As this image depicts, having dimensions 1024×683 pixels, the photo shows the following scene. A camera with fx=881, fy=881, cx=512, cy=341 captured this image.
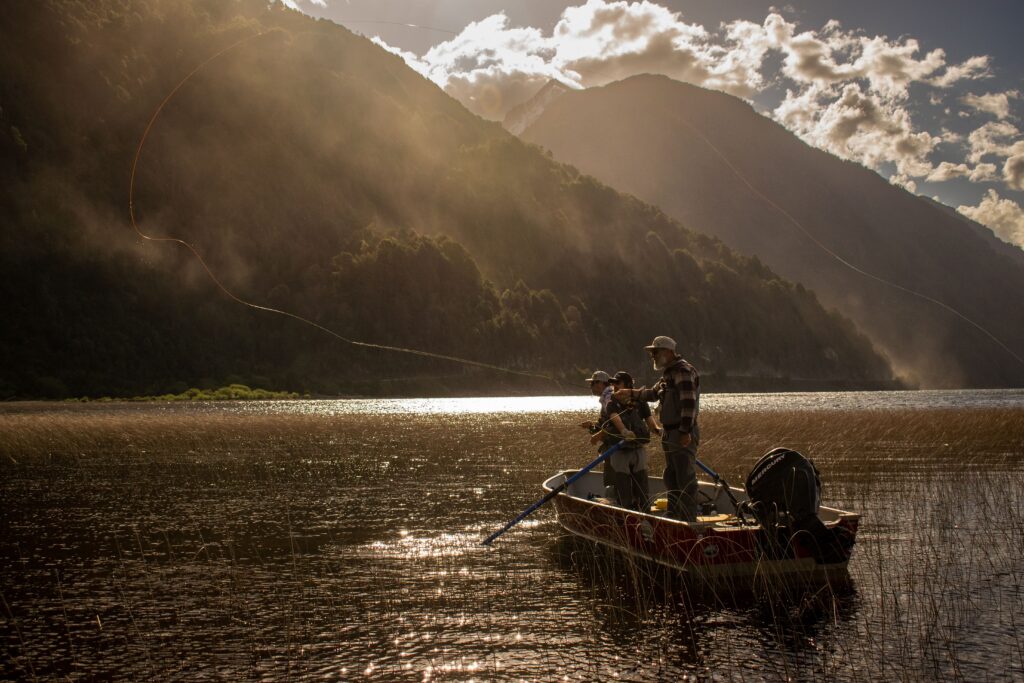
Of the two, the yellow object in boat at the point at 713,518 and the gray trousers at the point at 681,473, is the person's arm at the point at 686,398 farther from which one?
the yellow object in boat at the point at 713,518

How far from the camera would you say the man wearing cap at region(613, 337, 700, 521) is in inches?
527

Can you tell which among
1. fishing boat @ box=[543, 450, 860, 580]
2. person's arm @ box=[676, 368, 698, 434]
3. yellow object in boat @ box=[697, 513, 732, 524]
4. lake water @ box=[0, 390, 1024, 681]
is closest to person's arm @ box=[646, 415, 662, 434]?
person's arm @ box=[676, 368, 698, 434]

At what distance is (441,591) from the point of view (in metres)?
13.0

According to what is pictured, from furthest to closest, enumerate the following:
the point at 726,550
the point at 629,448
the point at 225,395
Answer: the point at 225,395 → the point at 629,448 → the point at 726,550

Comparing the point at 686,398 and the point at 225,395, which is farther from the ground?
the point at 686,398

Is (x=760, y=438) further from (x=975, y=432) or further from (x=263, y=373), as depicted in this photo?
(x=263, y=373)

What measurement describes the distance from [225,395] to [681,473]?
136 meters

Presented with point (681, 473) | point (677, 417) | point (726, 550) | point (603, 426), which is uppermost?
point (677, 417)

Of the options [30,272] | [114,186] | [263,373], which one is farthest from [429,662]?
[114,186]

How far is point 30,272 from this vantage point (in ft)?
518

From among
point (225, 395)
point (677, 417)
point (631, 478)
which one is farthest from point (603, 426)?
point (225, 395)

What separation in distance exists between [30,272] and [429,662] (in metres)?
171

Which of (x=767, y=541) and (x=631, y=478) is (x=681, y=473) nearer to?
(x=767, y=541)

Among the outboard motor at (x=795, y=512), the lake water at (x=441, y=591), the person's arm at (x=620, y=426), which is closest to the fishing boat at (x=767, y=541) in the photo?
the outboard motor at (x=795, y=512)
